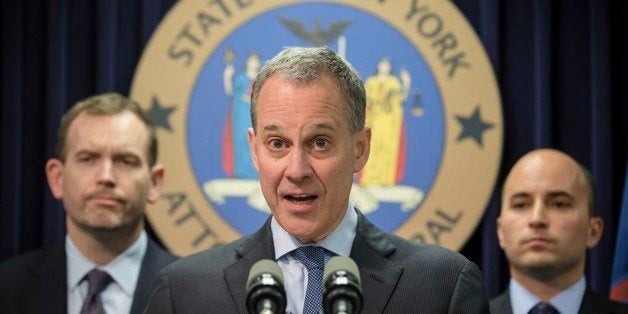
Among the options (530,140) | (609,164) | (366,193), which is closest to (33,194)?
(366,193)

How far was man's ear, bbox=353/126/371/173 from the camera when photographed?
2297 mm

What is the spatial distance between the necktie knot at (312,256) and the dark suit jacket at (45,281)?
1418 millimetres

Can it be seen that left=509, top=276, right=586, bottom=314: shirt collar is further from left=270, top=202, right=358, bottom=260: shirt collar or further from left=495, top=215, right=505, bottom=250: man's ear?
left=270, top=202, right=358, bottom=260: shirt collar

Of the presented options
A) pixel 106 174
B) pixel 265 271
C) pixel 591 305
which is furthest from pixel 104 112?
pixel 265 271

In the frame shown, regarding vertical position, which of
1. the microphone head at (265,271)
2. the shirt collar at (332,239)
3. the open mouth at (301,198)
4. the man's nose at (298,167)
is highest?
the man's nose at (298,167)

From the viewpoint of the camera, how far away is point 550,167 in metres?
3.83

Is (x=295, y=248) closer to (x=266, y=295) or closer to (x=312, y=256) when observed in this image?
(x=312, y=256)

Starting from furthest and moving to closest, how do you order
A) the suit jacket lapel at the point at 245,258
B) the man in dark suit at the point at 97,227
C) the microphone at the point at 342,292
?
A: the man in dark suit at the point at 97,227
the suit jacket lapel at the point at 245,258
the microphone at the point at 342,292

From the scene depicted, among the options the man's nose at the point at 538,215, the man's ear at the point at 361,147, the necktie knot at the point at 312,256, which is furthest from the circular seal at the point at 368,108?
the necktie knot at the point at 312,256

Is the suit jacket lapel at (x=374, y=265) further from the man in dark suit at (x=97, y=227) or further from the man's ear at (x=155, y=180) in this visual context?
the man's ear at (x=155, y=180)

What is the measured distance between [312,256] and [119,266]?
163 cm

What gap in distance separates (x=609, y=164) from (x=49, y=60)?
89.0 inches

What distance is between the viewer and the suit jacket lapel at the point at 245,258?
222 centimetres

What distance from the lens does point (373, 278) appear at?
2217 millimetres
